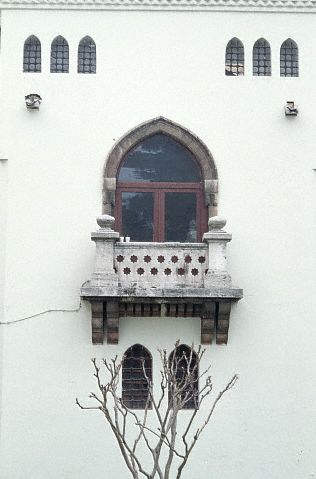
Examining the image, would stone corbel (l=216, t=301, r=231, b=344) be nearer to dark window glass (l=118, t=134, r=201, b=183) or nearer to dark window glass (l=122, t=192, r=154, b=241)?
dark window glass (l=122, t=192, r=154, b=241)

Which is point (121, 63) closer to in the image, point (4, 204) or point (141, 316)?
point (4, 204)

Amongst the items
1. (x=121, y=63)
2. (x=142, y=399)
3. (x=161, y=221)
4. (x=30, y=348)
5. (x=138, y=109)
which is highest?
(x=121, y=63)

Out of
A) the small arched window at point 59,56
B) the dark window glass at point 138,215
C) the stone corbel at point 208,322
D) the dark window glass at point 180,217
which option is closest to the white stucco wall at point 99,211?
the small arched window at point 59,56

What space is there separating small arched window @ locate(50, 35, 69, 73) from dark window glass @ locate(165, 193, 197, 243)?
3.54m

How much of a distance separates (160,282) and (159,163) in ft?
9.24

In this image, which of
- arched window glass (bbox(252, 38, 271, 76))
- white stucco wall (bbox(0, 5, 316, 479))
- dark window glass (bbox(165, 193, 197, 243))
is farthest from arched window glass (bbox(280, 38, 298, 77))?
dark window glass (bbox(165, 193, 197, 243))

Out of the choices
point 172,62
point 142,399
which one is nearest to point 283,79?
point 172,62

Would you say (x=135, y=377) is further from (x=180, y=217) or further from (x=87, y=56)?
(x=87, y=56)

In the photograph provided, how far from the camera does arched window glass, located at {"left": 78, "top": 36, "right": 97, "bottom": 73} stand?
16.8 m

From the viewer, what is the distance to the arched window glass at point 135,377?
51.3 feet

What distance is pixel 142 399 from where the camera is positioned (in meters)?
15.6

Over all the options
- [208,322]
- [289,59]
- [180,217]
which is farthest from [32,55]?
[208,322]

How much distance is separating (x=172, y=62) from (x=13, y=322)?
641 centimetres

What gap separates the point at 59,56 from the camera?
1681cm
